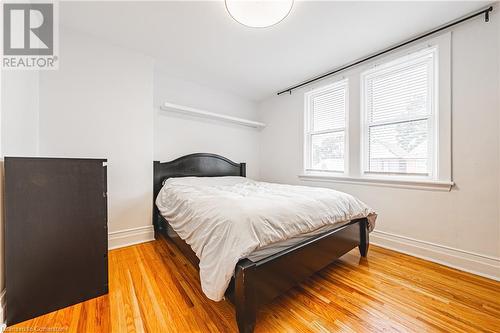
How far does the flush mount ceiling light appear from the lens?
153cm

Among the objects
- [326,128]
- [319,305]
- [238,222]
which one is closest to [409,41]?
[326,128]

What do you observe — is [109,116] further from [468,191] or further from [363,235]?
[468,191]

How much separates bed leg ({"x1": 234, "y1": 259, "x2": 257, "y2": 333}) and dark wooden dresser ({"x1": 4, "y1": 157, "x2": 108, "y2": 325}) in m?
1.12

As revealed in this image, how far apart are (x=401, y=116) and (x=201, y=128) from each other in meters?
2.85

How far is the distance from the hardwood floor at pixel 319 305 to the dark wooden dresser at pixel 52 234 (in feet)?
0.41

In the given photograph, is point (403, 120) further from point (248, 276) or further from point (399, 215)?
point (248, 276)

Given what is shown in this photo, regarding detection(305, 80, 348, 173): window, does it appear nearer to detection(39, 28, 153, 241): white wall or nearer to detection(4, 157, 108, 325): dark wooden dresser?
detection(39, 28, 153, 241): white wall

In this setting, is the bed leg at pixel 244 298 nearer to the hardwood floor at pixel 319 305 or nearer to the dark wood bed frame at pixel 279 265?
the dark wood bed frame at pixel 279 265

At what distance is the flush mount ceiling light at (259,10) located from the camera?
1.53m

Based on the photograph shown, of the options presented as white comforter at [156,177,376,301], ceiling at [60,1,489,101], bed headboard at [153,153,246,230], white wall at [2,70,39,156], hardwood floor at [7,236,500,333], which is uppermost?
ceiling at [60,1,489,101]

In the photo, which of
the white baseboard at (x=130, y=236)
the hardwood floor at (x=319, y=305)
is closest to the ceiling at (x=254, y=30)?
the white baseboard at (x=130, y=236)

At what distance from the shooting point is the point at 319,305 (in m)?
1.46

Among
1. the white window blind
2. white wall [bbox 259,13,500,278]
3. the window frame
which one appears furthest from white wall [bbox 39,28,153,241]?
white wall [bbox 259,13,500,278]

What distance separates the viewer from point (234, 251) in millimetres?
1186
